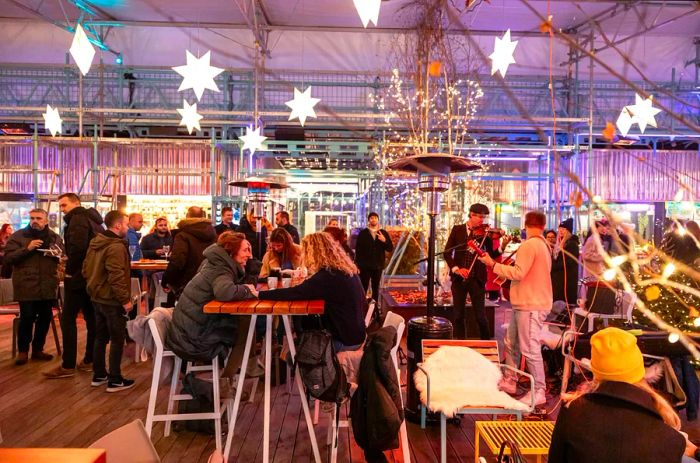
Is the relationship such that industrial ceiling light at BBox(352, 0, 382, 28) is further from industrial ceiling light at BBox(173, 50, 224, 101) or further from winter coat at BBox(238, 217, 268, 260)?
winter coat at BBox(238, 217, 268, 260)

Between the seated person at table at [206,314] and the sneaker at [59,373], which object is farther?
the sneaker at [59,373]

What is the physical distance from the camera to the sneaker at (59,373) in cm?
502

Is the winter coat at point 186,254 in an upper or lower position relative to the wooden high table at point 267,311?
upper

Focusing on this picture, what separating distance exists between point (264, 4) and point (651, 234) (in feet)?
33.6

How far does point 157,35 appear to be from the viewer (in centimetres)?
1141

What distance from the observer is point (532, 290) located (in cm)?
411

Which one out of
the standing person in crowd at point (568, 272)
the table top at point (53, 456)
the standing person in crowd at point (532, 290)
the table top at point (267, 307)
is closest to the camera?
the table top at point (53, 456)

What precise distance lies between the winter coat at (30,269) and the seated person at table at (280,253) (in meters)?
2.30

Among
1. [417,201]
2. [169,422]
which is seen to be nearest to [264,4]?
[417,201]

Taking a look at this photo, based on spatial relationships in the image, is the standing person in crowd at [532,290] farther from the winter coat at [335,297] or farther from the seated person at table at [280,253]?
the seated person at table at [280,253]

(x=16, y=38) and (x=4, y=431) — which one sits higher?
(x=16, y=38)

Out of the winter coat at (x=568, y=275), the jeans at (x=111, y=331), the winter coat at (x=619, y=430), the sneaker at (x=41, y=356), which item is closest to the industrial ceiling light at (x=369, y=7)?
the winter coat at (x=619, y=430)

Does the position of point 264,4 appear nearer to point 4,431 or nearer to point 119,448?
point 4,431

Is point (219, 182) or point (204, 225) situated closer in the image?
point (204, 225)
